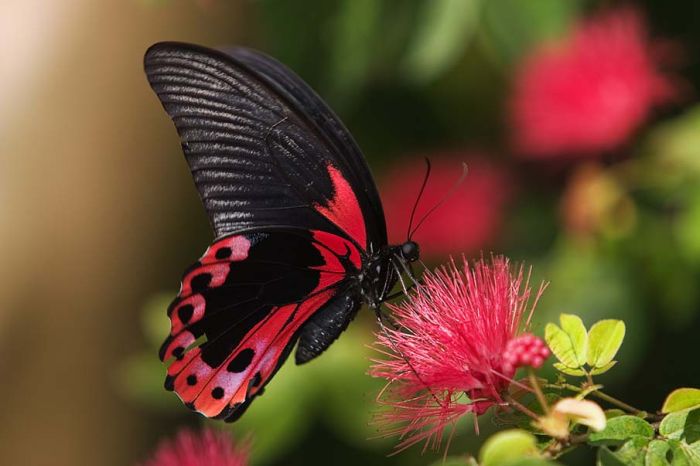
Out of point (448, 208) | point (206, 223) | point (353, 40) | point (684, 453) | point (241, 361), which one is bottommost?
point (684, 453)

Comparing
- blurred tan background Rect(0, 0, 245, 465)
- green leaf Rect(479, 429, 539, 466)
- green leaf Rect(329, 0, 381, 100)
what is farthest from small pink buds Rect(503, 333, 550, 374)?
blurred tan background Rect(0, 0, 245, 465)

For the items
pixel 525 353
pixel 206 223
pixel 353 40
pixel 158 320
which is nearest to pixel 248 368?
pixel 525 353

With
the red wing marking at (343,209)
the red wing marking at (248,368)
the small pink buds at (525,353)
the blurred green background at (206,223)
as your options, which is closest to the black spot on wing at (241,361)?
the red wing marking at (248,368)

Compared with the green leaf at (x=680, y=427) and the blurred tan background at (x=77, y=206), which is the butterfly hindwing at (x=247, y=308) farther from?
the blurred tan background at (x=77, y=206)

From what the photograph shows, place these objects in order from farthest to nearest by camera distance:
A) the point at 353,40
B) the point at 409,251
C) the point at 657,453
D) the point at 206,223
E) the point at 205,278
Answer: the point at 206,223 → the point at 353,40 → the point at 409,251 → the point at 205,278 → the point at 657,453

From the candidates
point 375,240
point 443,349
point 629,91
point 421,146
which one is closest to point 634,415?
point 443,349

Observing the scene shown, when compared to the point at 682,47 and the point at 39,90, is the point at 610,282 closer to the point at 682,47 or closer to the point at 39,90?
the point at 682,47

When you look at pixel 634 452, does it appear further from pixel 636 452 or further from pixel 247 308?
pixel 247 308
